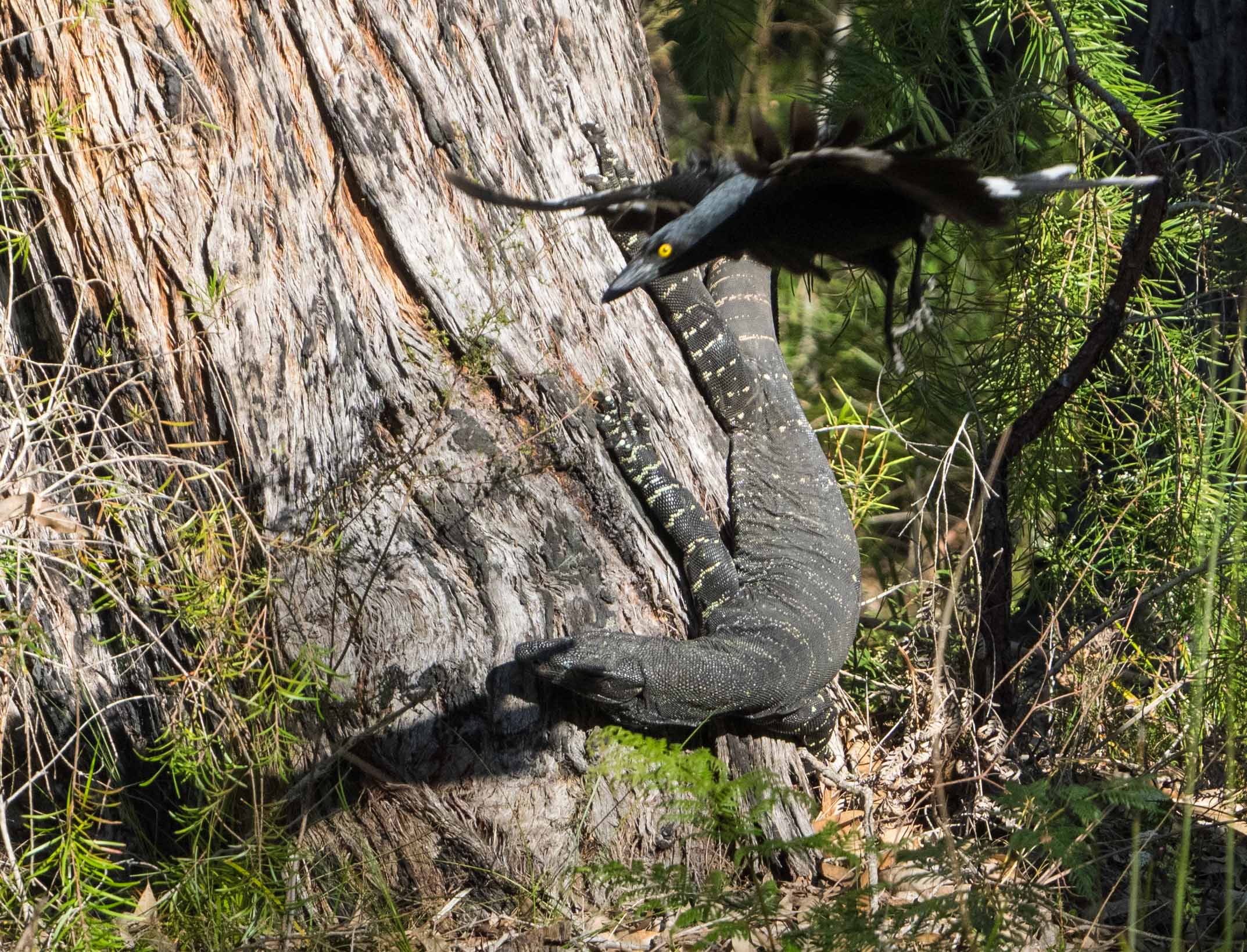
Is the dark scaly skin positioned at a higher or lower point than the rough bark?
lower

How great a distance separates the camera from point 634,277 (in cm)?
195

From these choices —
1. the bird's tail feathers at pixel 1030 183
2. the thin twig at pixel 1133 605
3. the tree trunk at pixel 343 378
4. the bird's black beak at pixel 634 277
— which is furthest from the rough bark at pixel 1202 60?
the bird's black beak at pixel 634 277

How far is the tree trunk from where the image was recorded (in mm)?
2701

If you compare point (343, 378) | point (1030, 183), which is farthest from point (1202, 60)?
point (343, 378)

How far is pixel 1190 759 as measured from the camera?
192cm

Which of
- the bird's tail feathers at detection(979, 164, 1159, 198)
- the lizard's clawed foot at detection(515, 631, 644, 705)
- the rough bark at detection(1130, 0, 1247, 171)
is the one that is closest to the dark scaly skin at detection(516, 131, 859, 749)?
the lizard's clawed foot at detection(515, 631, 644, 705)

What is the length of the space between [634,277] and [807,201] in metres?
0.34

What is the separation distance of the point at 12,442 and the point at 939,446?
275 centimetres

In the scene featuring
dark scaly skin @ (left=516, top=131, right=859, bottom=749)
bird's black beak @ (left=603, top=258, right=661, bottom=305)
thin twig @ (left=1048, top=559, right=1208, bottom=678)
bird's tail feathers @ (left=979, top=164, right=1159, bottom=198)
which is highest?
bird's black beak @ (left=603, top=258, right=661, bottom=305)

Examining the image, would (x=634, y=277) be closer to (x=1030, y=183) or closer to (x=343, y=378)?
(x=1030, y=183)

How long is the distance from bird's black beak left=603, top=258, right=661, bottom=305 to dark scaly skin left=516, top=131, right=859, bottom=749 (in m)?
1.15

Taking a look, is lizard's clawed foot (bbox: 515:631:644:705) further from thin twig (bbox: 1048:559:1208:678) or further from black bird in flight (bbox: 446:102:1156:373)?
thin twig (bbox: 1048:559:1208:678)

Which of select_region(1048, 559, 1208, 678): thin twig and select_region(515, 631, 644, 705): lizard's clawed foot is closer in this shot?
select_region(515, 631, 644, 705): lizard's clawed foot

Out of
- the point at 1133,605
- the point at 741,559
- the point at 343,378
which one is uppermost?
the point at 343,378
